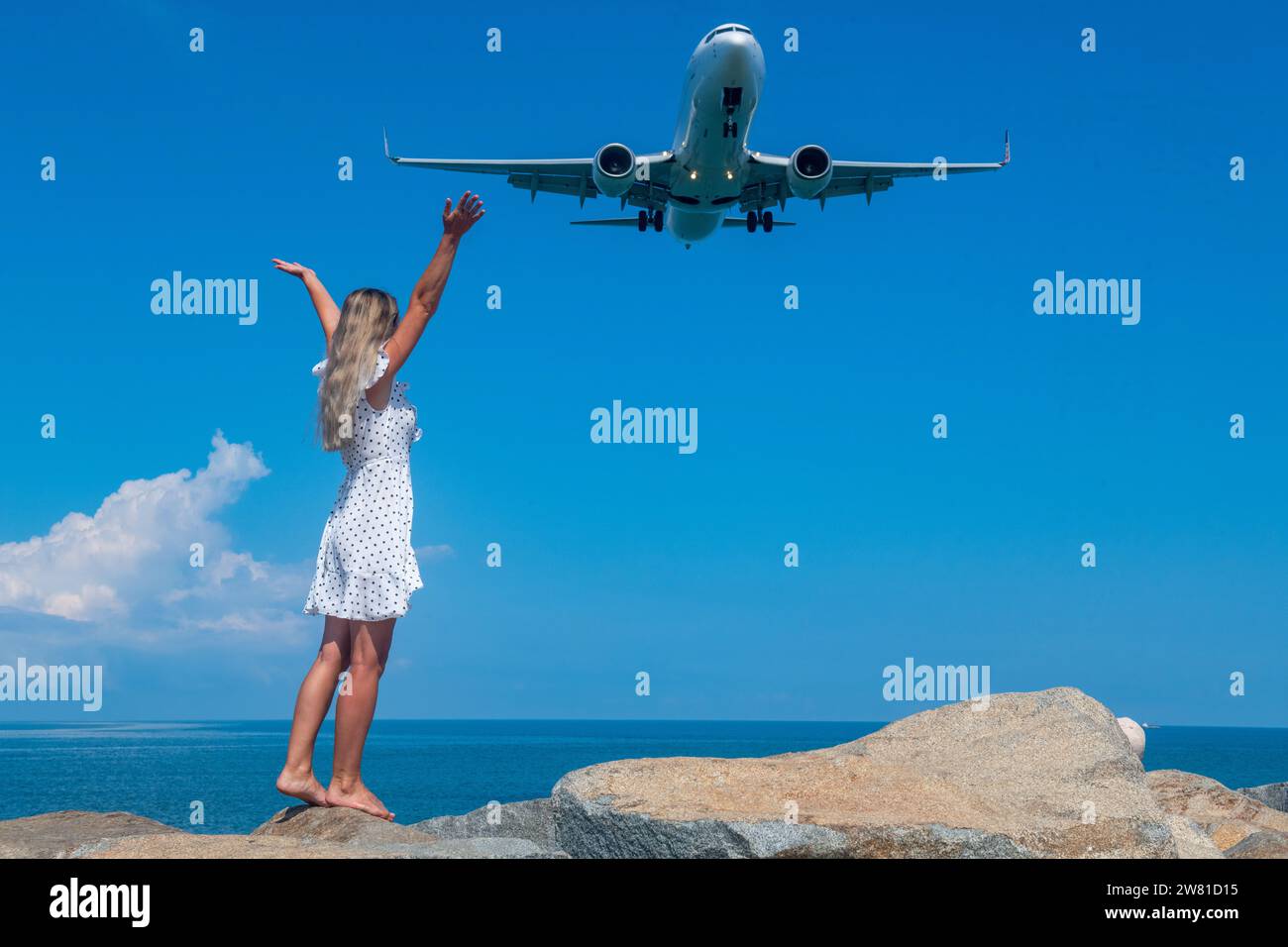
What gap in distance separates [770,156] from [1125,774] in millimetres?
27897

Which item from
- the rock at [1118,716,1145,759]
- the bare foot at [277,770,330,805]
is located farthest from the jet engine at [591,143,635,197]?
the bare foot at [277,770,330,805]

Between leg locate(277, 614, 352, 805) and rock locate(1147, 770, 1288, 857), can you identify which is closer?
leg locate(277, 614, 352, 805)

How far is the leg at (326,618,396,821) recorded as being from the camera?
5828mm

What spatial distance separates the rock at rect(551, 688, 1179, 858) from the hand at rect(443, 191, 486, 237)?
301 cm

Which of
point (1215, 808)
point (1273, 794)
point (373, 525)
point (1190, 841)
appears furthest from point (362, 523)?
point (1273, 794)

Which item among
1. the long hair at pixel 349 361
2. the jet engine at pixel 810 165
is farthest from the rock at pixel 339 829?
the jet engine at pixel 810 165

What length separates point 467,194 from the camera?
232 inches

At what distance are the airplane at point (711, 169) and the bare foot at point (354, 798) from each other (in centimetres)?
2519

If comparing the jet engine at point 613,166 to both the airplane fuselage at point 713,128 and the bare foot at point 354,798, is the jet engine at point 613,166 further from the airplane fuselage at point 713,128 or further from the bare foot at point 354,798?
the bare foot at point 354,798

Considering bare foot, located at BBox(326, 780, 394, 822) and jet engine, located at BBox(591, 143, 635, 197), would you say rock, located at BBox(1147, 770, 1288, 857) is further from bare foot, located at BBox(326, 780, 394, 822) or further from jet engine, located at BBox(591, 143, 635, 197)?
jet engine, located at BBox(591, 143, 635, 197)

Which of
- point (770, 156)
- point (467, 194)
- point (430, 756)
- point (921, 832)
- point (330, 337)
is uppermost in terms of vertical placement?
point (770, 156)

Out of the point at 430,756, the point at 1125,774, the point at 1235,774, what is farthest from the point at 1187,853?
the point at 430,756
